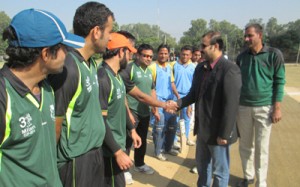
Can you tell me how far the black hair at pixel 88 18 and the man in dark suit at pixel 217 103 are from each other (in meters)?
1.52

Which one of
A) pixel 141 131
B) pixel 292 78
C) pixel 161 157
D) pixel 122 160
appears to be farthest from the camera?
pixel 292 78

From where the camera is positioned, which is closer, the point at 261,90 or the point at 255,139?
the point at 261,90

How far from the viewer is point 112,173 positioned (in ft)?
10.1

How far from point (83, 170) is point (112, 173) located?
2.86ft

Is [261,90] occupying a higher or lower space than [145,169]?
higher

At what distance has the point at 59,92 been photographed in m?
1.94

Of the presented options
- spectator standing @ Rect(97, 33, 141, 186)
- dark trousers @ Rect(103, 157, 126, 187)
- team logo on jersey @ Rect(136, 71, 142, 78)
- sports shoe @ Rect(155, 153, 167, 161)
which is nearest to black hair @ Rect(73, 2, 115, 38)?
spectator standing @ Rect(97, 33, 141, 186)

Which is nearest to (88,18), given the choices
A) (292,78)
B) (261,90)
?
(261,90)

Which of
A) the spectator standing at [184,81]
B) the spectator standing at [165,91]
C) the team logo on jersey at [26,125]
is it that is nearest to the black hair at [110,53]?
the team logo on jersey at [26,125]

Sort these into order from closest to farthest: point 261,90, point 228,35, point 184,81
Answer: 1. point 261,90
2. point 184,81
3. point 228,35

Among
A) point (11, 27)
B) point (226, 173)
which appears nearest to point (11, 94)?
point (11, 27)

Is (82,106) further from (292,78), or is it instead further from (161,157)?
(292,78)

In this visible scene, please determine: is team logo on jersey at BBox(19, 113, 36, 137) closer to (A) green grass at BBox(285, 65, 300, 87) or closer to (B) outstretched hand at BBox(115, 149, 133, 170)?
(B) outstretched hand at BBox(115, 149, 133, 170)

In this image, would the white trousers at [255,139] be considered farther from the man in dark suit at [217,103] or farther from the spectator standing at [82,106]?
the spectator standing at [82,106]
